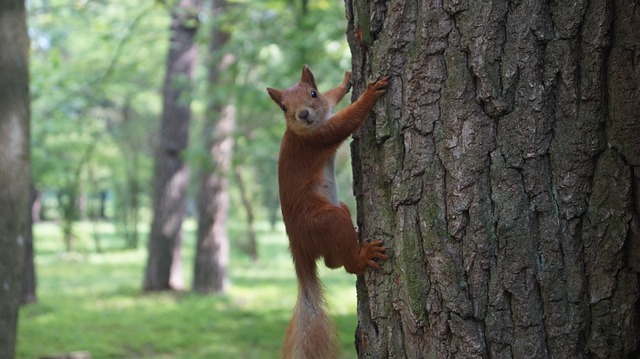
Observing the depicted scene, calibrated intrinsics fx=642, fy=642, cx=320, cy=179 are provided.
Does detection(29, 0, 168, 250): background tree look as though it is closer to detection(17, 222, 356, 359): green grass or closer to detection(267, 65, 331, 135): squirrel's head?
detection(17, 222, 356, 359): green grass

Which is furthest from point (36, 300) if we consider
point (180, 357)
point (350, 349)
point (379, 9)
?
point (379, 9)

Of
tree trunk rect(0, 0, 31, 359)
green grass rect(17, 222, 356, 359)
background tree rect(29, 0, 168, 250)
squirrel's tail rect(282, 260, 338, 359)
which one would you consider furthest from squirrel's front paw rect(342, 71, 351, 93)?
background tree rect(29, 0, 168, 250)

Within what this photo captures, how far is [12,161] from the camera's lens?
3893 millimetres

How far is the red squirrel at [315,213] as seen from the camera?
6.91ft

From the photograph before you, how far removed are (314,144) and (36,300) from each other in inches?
369

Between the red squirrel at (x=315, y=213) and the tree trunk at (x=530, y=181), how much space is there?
268 mm

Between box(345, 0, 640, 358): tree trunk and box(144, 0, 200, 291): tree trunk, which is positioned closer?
box(345, 0, 640, 358): tree trunk

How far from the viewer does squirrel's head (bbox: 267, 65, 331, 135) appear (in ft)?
8.68

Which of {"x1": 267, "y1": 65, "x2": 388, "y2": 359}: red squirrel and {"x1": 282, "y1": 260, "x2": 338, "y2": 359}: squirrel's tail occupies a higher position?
{"x1": 267, "y1": 65, "x2": 388, "y2": 359}: red squirrel

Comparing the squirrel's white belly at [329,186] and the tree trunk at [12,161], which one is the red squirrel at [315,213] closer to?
the squirrel's white belly at [329,186]

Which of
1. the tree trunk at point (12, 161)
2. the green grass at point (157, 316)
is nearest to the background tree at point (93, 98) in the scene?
the green grass at point (157, 316)

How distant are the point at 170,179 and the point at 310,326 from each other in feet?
33.6

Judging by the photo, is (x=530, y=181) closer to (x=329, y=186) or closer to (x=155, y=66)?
(x=329, y=186)

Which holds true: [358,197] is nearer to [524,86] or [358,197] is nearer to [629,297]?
[524,86]
